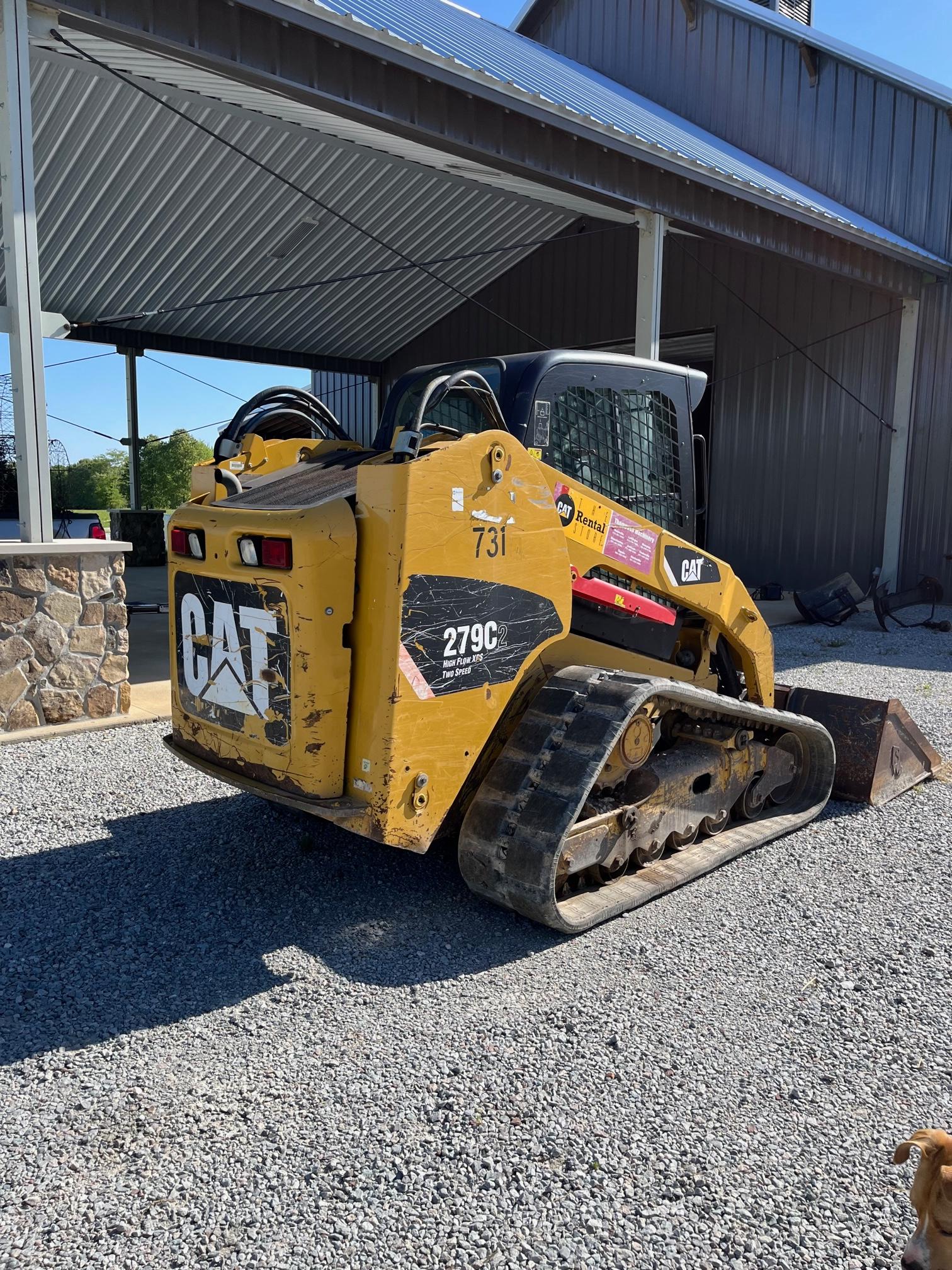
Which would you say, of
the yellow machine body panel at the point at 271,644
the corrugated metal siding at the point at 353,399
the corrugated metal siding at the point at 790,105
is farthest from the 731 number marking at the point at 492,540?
the corrugated metal siding at the point at 353,399

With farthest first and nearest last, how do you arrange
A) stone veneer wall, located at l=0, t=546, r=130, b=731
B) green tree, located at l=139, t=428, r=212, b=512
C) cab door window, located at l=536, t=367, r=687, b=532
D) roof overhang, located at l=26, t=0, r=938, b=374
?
green tree, located at l=139, t=428, r=212, b=512 < roof overhang, located at l=26, t=0, r=938, b=374 < stone veneer wall, located at l=0, t=546, r=130, b=731 < cab door window, located at l=536, t=367, r=687, b=532

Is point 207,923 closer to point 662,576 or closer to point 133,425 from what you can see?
point 662,576

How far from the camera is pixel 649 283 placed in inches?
387

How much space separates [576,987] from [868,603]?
38.4 ft

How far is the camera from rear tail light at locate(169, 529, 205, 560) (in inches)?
148

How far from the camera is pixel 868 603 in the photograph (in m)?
13.7

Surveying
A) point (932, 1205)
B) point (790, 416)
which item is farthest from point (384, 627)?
point (790, 416)

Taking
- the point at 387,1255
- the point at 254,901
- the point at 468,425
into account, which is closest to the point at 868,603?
the point at 468,425

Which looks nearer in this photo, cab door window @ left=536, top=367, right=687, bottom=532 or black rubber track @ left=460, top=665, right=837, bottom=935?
black rubber track @ left=460, top=665, right=837, bottom=935

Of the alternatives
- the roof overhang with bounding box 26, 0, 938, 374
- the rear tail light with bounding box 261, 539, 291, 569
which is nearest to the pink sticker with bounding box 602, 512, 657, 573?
the rear tail light with bounding box 261, 539, 291, 569

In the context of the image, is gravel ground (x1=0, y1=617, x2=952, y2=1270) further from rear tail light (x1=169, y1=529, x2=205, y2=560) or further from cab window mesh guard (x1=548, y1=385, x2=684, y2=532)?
cab window mesh guard (x1=548, y1=385, x2=684, y2=532)

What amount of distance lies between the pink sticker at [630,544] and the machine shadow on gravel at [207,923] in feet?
5.13

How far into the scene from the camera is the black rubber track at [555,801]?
139 inches

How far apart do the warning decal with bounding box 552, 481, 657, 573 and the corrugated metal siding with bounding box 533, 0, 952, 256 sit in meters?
11.7
